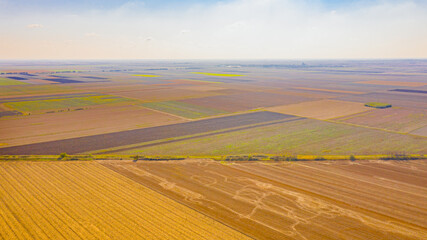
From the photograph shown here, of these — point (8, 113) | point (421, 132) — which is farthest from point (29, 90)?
point (421, 132)

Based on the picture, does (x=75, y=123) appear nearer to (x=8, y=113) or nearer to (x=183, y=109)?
(x=8, y=113)

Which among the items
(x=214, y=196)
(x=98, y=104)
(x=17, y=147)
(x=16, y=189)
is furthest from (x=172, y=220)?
(x=98, y=104)

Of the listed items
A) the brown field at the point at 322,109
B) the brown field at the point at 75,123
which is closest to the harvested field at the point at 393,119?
the brown field at the point at 322,109

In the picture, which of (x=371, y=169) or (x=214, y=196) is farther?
(x=371, y=169)

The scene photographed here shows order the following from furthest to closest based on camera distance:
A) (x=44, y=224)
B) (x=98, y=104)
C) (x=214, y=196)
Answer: (x=98, y=104), (x=214, y=196), (x=44, y=224)

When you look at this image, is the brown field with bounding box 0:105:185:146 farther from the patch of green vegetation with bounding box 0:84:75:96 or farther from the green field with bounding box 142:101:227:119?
the patch of green vegetation with bounding box 0:84:75:96

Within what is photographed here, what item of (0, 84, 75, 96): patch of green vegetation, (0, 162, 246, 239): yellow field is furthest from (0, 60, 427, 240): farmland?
(0, 84, 75, 96): patch of green vegetation

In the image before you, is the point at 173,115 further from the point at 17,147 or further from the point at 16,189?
the point at 16,189

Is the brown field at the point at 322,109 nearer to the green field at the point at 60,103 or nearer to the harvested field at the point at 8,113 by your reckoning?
the green field at the point at 60,103
